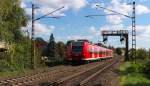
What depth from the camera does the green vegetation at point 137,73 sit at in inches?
965

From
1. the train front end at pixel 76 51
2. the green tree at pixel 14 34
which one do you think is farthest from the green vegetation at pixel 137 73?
the green tree at pixel 14 34

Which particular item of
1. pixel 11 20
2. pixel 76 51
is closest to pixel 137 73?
pixel 11 20

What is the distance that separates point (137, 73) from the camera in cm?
3428

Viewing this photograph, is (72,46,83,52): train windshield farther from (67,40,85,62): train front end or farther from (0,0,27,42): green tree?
(0,0,27,42): green tree

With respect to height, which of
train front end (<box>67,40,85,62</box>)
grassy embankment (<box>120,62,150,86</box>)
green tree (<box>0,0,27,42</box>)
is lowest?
grassy embankment (<box>120,62,150,86</box>)

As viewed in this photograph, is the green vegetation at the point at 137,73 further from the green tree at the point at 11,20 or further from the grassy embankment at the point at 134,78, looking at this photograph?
the green tree at the point at 11,20

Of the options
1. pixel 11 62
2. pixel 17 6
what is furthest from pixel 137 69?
pixel 17 6

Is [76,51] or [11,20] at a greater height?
[11,20]

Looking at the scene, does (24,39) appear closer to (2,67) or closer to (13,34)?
(13,34)

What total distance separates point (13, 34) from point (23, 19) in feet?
12.5

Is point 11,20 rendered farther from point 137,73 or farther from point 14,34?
→ point 137,73

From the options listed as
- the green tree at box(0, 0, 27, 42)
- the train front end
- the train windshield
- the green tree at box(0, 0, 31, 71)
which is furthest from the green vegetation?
the green tree at box(0, 0, 27, 42)

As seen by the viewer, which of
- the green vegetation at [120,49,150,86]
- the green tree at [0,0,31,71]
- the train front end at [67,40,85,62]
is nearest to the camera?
the green vegetation at [120,49,150,86]

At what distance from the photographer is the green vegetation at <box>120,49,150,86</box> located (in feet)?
80.4
